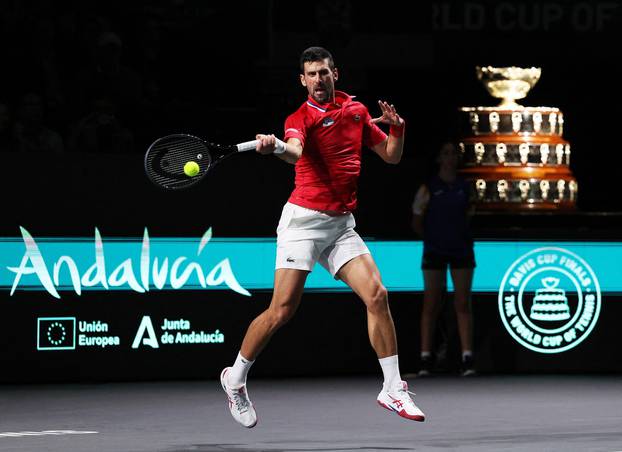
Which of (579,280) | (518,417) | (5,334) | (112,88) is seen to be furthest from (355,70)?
(518,417)

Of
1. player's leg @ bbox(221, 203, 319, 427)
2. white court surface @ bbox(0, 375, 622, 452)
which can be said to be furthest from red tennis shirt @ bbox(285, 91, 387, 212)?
white court surface @ bbox(0, 375, 622, 452)

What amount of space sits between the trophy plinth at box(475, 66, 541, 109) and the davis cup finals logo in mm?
2484

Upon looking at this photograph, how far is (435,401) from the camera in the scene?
32.6ft

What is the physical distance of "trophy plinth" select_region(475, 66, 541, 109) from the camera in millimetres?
13844

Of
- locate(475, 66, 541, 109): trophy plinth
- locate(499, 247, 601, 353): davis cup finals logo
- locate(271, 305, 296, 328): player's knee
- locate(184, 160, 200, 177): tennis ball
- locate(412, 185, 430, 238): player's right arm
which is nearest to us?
locate(184, 160, 200, 177): tennis ball

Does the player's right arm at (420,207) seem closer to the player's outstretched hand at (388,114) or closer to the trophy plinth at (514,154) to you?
the trophy plinth at (514,154)

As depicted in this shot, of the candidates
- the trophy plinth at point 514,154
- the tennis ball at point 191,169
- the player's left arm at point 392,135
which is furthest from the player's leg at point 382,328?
the trophy plinth at point 514,154

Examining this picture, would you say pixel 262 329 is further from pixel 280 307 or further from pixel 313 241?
pixel 313 241

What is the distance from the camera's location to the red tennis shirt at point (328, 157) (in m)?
7.90

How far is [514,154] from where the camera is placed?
13695 millimetres

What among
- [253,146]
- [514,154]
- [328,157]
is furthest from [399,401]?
[514,154]

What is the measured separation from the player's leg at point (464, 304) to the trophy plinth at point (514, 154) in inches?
81.1

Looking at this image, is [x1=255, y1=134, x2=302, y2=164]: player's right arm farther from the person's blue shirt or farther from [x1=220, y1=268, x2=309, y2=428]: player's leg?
the person's blue shirt

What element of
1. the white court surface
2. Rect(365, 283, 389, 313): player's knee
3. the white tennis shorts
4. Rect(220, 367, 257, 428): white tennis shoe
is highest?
the white tennis shorts
